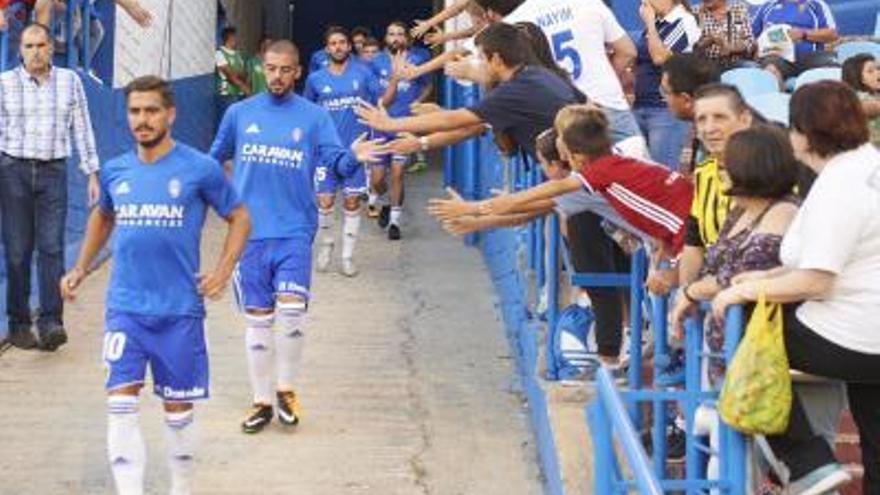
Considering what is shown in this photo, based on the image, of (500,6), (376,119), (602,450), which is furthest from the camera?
(500,6)

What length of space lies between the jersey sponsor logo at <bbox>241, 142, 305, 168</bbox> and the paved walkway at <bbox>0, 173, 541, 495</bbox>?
1.32 meters

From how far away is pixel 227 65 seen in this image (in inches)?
701

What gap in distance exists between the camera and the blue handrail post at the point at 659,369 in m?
4.83

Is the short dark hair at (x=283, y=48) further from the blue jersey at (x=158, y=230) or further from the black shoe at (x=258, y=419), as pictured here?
the black shoe at (x=258, y=419)

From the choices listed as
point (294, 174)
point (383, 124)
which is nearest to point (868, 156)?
point (383, 124)

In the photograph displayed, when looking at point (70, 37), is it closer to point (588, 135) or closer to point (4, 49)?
point (4, 49)

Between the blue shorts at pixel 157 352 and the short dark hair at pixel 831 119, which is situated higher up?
the short dark hair at pixel 831 119

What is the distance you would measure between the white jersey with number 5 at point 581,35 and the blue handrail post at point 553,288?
2.62ft

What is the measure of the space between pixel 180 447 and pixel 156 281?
0.69m

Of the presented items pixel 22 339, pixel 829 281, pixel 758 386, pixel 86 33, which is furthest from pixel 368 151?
pixel 86 33

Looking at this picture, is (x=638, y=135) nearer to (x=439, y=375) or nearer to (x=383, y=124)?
(x=383, y=124)

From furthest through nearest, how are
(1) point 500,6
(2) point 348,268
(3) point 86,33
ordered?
(3) point 86,33, (2) point 348,268, (1) point 500,6

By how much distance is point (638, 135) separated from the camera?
6973 millimetres

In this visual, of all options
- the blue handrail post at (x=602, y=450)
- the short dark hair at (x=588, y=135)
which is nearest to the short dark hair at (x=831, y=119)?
the blue handrail post at (x=602, y=450)
